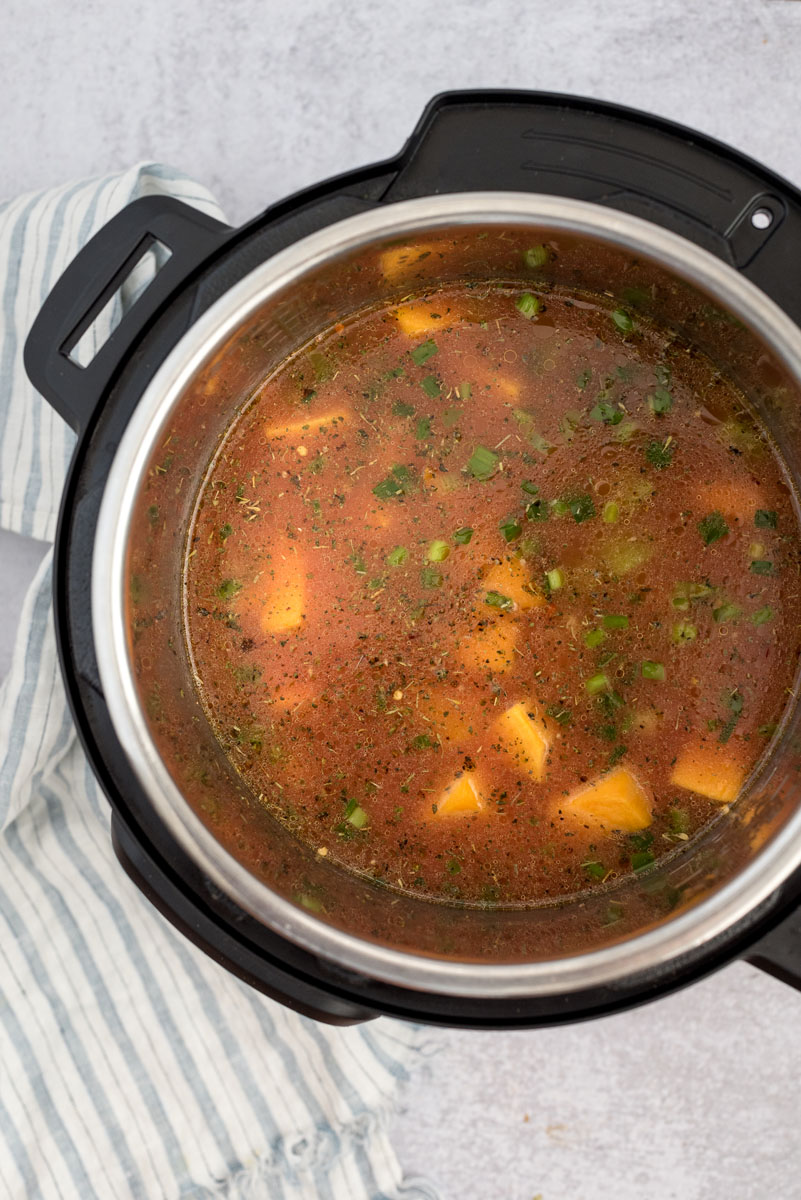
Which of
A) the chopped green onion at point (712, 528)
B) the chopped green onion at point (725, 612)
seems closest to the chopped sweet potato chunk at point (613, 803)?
the chopped green onion at point (725, 612)

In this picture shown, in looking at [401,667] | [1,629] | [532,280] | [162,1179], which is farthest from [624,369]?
[162,1179]

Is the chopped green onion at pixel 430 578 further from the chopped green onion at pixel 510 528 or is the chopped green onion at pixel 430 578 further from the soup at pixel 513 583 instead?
→ the chopped green onion at pixel 510 528

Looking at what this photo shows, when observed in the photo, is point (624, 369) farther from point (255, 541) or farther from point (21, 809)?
point (21, 809)

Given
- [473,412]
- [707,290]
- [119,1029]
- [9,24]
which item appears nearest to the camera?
[707,290]

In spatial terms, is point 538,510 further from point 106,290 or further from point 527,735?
point 106,290

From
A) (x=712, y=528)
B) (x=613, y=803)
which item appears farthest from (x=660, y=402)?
(x=613, y=803)

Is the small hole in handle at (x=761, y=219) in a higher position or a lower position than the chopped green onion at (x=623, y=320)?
higher

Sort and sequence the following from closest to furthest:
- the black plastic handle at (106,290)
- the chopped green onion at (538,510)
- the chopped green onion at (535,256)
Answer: the black plastic handle at (106,290) < the chopped green onion at (535,256) < the chopped green onion at (538,510)
